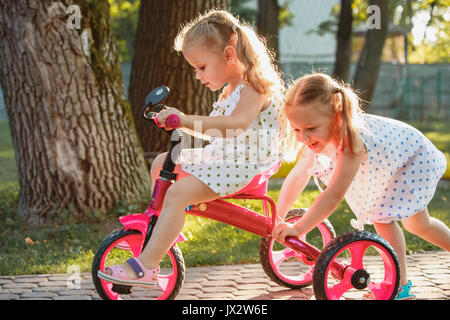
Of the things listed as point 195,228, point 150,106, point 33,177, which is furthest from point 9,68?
point 150,106

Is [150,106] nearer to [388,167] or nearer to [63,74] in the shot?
[388,167]

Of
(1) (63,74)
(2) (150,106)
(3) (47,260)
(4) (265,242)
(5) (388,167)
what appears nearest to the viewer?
(2) (150,106)

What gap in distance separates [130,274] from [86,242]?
1.96 m

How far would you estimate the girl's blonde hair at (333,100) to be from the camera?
2.79 meters

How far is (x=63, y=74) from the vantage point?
480cm

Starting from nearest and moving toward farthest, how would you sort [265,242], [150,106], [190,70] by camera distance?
Result: 1. [150,106]
2. [265,242]
3. [190,70]

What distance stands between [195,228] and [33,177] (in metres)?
1.48

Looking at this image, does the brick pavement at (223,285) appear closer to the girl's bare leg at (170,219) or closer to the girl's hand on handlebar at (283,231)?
the girl's hand on handlebar at (283,231)

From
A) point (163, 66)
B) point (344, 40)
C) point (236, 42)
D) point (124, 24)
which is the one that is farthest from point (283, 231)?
point (124, 24)

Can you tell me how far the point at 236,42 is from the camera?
2992 mm

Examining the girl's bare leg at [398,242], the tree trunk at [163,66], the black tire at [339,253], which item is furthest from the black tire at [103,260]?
the tree trunk at [163,66]

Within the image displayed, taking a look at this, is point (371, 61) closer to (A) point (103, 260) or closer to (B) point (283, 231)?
(B) point (283, 231)

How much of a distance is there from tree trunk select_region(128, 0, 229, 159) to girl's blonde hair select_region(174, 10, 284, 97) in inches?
103

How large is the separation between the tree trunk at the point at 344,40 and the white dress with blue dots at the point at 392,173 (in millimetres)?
7803
